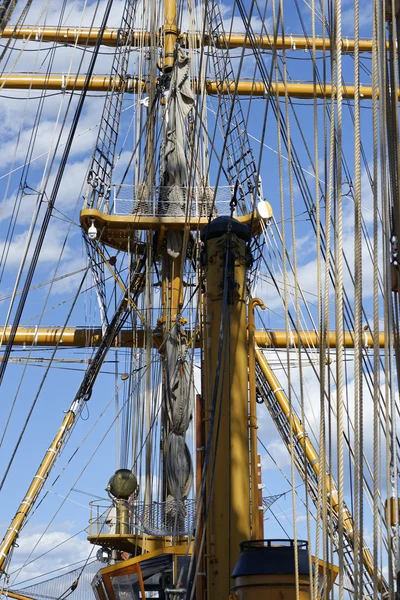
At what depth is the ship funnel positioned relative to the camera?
659 cm

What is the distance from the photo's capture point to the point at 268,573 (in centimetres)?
660

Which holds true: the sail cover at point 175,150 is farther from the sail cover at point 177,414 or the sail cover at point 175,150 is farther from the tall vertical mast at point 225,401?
the tall vertical mast at point 225,401

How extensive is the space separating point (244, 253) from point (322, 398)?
140 inches

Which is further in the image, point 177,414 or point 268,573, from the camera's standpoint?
point 177,414

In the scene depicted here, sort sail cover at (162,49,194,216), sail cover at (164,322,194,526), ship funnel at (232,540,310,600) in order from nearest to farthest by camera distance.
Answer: ship funnel at (232,540,310,600)
sail cover at (164,322,194,526)
sail cover at (162,49,194,216)

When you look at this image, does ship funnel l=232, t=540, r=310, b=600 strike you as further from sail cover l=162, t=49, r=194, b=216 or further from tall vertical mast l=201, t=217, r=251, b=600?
sail cover l=162, t=49, r=194, b=216

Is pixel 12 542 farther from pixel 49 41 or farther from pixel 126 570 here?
pixel 49 41

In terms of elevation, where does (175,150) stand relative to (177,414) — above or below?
above

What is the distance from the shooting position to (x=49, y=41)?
21750 mm

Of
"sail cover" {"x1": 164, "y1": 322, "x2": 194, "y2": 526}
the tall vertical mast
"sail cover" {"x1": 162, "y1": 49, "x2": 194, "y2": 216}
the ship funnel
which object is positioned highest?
"sail cover" {"x1": 162, "y1": 49, "x2": 194, "y2": 216}

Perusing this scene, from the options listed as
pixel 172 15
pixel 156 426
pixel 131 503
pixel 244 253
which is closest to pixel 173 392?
pixel 156 426

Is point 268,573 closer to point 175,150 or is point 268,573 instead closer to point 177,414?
point 177,414

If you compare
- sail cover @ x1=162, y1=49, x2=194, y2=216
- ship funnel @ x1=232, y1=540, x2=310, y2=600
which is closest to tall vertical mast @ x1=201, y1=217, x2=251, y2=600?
ship funnel @ x1=232, y1=540, x2=310, y2=600

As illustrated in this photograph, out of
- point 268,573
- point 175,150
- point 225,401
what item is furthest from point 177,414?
point 268,573
